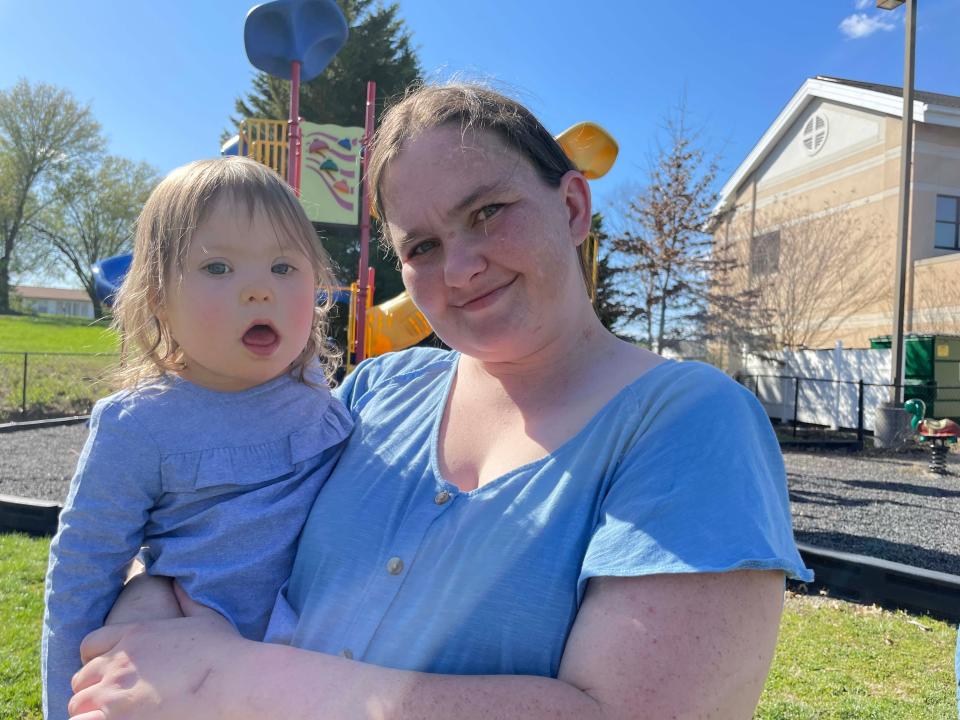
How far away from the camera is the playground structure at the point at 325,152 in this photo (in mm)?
5238

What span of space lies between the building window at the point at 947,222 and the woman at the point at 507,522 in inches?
764

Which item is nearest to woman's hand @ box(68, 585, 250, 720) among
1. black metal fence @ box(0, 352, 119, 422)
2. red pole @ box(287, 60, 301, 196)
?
red pole @ box(287, 60, 301, 196)

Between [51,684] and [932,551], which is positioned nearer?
[51,684]

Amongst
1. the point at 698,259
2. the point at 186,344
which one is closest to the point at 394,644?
the point at 186,344

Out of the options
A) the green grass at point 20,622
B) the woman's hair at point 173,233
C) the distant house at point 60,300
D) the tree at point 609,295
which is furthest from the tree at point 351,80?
the distant house at point 60,300

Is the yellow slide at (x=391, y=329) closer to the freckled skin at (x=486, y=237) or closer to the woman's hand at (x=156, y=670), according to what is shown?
the freckled skin at (x=486, y=237)

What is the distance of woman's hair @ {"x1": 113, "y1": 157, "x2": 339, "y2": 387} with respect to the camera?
52.9 inches

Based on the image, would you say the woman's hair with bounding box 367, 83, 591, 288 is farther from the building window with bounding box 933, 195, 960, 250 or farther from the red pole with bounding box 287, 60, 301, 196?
the building window with bounding box 933, 195, 960, 250

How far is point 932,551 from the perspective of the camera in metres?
5.51

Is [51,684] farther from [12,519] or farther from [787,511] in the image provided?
[12,519]

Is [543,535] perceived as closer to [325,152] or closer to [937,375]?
[325,152]

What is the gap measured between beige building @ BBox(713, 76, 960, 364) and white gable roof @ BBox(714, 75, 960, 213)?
0.12 feet

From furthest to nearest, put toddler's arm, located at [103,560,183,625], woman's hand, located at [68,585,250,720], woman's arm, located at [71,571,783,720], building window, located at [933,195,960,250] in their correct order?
building window, located at [933,195,960,250], toddler's arm, located at [103,560,183,625], woman's hand, located at [68,585,250,720], woman's arm, located at [71,571,783,720]

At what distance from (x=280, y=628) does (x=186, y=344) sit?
0.57 metres
